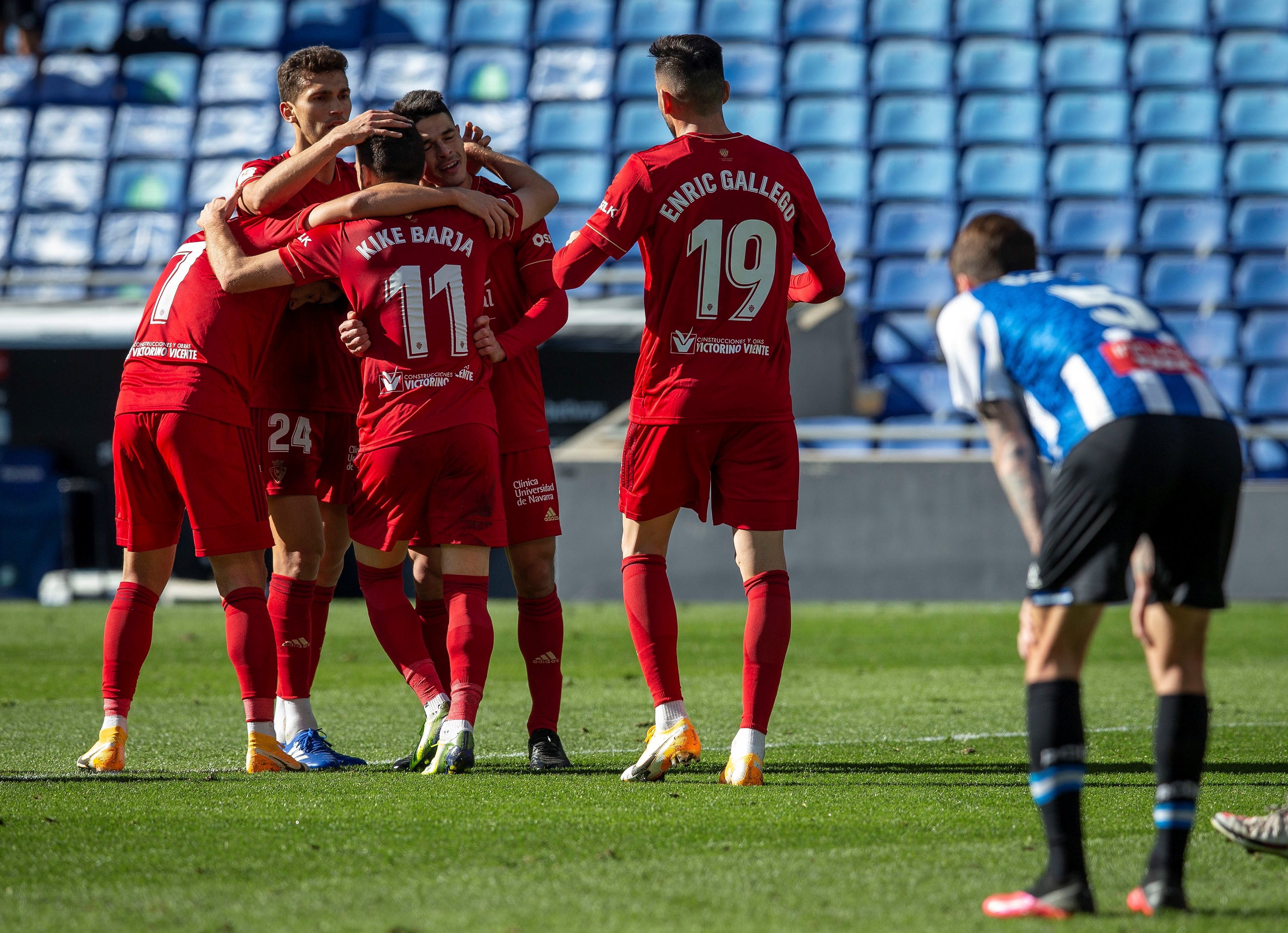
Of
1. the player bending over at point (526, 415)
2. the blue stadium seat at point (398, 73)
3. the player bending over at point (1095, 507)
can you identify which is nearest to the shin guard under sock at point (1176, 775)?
the player bending over at point (1095, 507)

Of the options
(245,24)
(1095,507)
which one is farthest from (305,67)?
(245,24)

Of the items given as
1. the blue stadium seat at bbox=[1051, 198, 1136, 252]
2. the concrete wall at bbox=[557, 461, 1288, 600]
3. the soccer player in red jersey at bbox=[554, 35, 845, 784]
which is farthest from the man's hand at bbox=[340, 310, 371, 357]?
the blue stadium seat at bbox=[1051, 198, 1136, 252]

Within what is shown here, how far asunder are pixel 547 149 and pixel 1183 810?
13942mm

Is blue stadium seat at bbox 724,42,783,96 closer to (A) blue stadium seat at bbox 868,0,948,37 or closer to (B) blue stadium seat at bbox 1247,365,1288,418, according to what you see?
(A) blue stadium seat at bbox 868,0,948,37

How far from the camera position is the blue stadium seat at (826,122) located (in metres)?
15.7

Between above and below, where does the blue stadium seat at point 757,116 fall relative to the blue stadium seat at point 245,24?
below

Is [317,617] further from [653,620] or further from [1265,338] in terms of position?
[1265,338]

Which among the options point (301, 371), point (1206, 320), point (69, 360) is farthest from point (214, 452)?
point (1206, 320)

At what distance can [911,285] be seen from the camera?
14.5 metres

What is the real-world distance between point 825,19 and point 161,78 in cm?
789

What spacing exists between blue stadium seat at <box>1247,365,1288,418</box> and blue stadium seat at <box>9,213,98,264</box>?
39.0 ft

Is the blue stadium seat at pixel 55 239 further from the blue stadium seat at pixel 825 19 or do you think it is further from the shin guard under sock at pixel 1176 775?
the shin guard under sock at pixel 1176 775

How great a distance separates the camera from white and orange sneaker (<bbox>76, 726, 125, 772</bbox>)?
4.43 meters

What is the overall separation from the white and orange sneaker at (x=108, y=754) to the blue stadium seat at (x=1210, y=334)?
11505 mm
